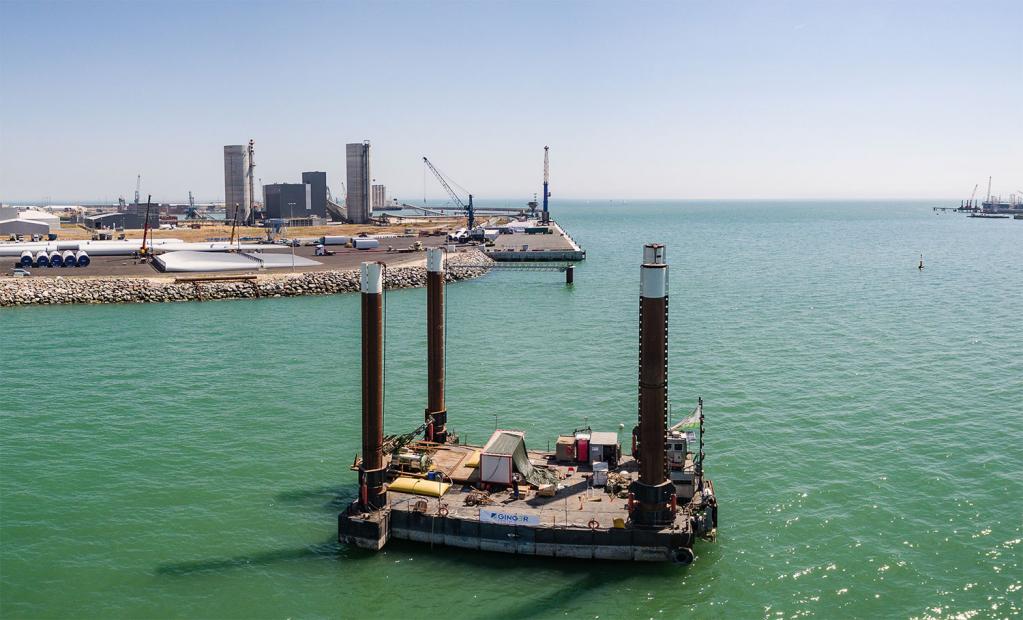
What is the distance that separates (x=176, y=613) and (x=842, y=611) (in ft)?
70.0

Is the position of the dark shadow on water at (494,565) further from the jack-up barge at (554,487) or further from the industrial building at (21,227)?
the industrial building at (21,227)

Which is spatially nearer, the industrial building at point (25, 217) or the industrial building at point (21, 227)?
the industrial building at point (21, 227)

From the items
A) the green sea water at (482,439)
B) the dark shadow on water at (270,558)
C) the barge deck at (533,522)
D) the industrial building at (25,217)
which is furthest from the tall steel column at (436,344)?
the industrial building at (25,217)

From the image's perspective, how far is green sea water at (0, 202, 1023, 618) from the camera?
1086 inches

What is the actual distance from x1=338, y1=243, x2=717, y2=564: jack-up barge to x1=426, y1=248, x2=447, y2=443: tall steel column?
278cm

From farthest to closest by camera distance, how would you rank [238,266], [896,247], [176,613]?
[896,247], [238,266], [176,613]

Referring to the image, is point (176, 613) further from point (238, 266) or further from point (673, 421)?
point (238, 266)

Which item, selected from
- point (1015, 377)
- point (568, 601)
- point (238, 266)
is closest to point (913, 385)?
point (1015, 377)

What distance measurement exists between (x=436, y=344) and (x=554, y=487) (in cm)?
963

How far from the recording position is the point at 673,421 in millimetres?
45531

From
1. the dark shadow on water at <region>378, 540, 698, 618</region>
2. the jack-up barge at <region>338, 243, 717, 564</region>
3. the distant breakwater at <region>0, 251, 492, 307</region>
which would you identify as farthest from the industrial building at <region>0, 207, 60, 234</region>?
the dark shadow on water at <region>378, 540, 698, 618</region>

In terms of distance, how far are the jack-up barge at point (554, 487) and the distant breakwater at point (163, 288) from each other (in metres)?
66.6

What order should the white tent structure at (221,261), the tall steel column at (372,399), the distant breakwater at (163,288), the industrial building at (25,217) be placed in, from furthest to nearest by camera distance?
the industrial building at (25,217) < the white tent structure at (221,261) < the distant breakwater at (163,288) < the tall steel column at (372,399)

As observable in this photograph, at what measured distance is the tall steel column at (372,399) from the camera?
30297 mm
